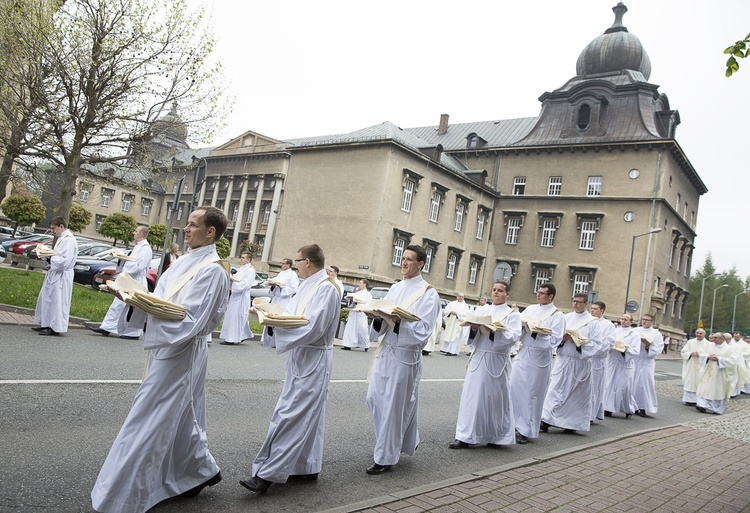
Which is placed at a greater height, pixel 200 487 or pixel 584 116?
pixel 584 116

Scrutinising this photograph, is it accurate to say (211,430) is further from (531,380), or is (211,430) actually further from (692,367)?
(692,367)

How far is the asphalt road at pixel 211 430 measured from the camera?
4547mm

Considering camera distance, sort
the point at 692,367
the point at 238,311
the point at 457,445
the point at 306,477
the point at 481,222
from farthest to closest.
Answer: the point at 481,222 → the point at 692,367 → the point at 238,311 → the point at 457,445 → the point at 306,477

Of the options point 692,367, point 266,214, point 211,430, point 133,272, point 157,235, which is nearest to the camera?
point 211,430

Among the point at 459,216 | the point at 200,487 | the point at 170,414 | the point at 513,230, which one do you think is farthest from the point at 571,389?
the point at 513,230

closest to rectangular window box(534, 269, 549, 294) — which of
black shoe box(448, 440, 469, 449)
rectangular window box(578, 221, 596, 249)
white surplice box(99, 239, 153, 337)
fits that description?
rectangular window box(578, 221, 596, 249)

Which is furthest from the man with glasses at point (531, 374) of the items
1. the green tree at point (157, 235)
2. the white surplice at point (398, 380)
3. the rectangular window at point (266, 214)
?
the green tree at point (157, 235)

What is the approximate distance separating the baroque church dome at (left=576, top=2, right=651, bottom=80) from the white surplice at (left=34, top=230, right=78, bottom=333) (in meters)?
47.9

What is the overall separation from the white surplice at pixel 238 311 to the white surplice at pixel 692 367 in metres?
11.6

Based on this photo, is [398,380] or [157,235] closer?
[398,380]

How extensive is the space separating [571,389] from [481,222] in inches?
1622

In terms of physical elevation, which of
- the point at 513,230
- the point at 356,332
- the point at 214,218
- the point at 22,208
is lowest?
the point at 356,332

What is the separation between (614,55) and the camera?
4978cm

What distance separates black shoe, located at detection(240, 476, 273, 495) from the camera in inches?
188
